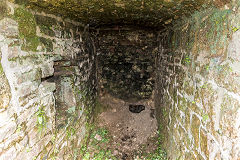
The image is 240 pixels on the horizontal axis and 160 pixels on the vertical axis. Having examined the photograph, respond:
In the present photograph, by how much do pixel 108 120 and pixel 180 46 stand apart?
263cm

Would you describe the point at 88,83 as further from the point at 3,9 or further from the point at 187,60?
the point at 3,9

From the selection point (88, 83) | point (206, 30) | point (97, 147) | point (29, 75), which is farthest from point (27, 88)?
point (97, 147)

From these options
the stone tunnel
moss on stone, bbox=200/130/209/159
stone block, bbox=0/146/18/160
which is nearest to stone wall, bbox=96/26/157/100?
the stone tunnel

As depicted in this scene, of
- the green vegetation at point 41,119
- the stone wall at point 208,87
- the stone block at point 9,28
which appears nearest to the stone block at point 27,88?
the green vegetation at point 41,119

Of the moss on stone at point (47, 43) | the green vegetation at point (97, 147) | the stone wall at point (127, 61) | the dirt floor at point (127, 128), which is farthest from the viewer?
the stone wall at point (127, 61)

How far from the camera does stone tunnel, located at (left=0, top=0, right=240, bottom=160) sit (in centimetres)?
113

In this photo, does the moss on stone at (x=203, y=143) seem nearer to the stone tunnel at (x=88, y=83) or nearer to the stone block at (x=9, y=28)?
the stone tunnel at (x=88, y=83)

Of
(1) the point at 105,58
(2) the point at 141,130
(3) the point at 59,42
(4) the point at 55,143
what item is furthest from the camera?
(1) the point at 105,58

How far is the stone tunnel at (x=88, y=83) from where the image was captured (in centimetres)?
113

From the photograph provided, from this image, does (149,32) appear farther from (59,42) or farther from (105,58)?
(59,42)

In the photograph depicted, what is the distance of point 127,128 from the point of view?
12.4 ft

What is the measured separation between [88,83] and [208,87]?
2.46m

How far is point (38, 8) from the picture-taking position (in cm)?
157

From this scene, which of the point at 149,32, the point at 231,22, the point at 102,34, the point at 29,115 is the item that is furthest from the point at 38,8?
the point at 149,32
